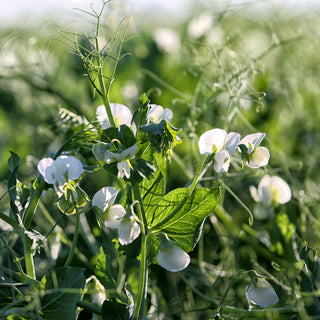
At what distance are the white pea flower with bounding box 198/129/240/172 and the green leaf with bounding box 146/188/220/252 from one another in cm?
4

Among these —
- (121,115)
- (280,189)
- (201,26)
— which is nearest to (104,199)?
(121,115)

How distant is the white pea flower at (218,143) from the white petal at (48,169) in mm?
157

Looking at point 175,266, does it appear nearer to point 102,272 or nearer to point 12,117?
point 102,272

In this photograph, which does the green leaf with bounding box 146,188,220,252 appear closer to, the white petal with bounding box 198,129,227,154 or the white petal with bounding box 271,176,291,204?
the white petal with bounding box 198,129,227,154

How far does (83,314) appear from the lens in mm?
545

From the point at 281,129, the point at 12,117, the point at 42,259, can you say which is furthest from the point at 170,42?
the point at 42,259

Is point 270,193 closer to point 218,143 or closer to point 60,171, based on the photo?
point 218,143

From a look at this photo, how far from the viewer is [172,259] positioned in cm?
45

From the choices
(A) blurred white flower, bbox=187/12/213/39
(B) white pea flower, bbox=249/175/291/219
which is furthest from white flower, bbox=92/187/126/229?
(A) blurred white flower, bbox=187/12/213/39

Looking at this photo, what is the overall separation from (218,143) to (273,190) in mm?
261

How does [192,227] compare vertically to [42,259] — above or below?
above

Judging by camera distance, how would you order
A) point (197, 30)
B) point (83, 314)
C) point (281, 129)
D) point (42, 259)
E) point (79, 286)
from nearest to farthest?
point (79, 286)
point (83, 314)
point (42, 259)
point (281, 129)
point (197, 30)

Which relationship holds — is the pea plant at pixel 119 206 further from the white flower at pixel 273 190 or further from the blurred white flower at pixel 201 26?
the blurred white flower at pixel 201 26

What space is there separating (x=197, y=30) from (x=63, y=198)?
3.16 ft
